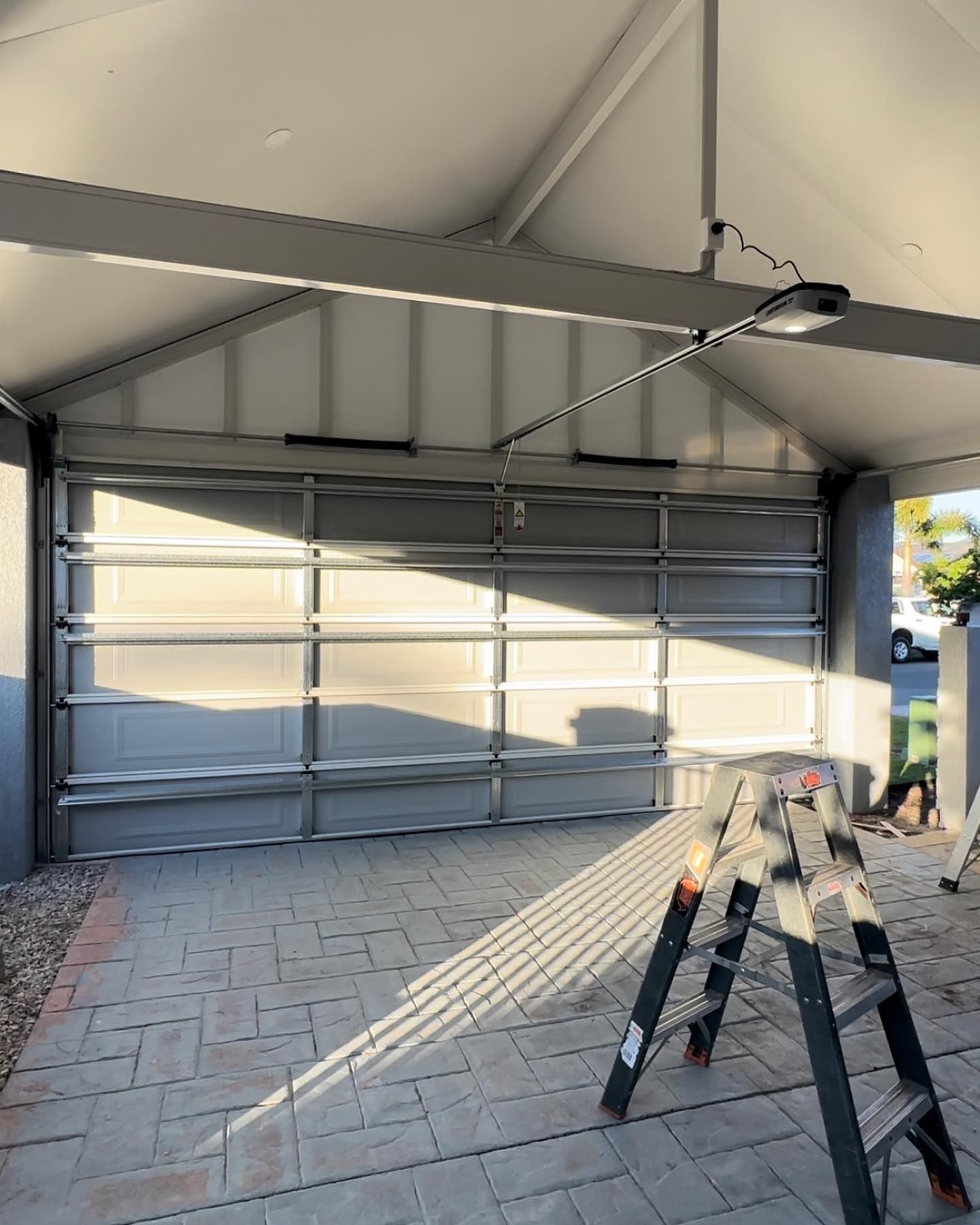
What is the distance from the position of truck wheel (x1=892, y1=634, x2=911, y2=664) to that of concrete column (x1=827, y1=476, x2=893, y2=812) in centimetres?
961

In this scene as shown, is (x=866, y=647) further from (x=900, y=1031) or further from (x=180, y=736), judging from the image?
(x=180, y=736)

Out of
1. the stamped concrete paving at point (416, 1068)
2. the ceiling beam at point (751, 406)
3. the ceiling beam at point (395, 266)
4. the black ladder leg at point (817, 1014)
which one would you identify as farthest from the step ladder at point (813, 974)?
the ceiling beam at point (751, 406)

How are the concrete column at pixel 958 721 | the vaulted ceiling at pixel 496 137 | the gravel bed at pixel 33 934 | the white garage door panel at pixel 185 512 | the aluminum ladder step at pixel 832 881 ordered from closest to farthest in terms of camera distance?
1. the aluminum ladder step at pixel 832 881
2. the vaulted ceiling at pixel 496 137
3. the gravel bed at pixel 33 934
4. the white garage door panel at pixel 185 512
5. the concrete column at pixel 958 721

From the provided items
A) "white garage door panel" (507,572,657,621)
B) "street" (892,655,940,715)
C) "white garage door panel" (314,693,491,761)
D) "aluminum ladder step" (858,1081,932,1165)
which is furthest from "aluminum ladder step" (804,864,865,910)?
"street" (892,655,940,715)

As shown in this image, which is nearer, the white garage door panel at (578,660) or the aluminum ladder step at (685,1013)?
the aluminum ladder step at (685,1013)

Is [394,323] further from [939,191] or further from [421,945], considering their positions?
[421,945]

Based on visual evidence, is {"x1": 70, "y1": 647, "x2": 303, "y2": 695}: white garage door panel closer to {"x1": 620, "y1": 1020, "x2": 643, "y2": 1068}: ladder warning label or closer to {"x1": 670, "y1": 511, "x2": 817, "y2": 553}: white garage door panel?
{"x1": 670, "y1": 511, "x2": 817, "y2": 553}: white garage door panel

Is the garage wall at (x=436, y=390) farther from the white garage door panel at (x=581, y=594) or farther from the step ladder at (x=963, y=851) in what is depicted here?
the step ladder at (x=963, y=851)

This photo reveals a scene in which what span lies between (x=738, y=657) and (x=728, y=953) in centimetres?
385

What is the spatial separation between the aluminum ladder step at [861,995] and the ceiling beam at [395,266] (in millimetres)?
2104

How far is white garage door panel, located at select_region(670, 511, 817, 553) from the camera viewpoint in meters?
6.17

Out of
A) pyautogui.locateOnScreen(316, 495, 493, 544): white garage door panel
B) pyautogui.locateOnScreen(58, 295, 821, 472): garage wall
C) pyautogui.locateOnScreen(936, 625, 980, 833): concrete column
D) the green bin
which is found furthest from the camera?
the green bin

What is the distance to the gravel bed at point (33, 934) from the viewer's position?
10.4ft

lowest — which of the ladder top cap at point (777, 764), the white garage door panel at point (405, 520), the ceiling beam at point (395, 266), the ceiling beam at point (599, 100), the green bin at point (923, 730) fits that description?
the green bin at point (923, 730)
